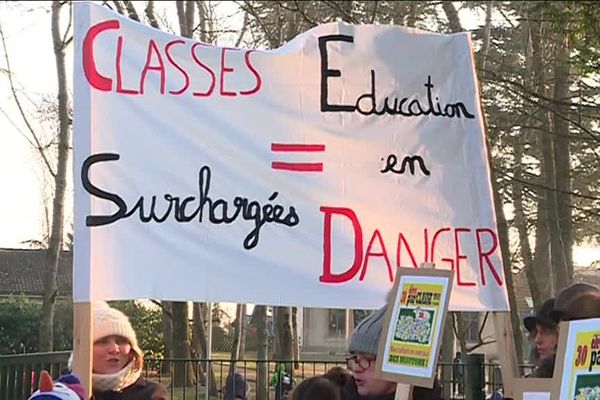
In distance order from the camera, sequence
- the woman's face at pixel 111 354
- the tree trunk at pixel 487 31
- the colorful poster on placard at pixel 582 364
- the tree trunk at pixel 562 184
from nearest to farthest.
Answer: the colorful poster on placard at pixel 582 364, the woman's face at pixel 111 354, the tree trunk at pixel 562 184, the tree trunk at pixel 487 31

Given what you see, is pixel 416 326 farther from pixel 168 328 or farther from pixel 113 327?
pixel 168 328

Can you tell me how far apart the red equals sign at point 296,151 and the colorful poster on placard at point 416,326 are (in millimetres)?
856

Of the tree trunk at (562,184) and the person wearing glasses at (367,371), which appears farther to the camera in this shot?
the tree trunk at (562,184)

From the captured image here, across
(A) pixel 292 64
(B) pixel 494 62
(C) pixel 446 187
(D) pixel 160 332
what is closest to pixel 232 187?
(A) pixel 292 64

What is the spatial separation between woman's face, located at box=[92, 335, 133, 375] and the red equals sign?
3.30 ft

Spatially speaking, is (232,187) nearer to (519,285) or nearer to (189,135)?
(189,135)

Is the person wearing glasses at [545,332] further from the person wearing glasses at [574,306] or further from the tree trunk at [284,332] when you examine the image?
the tree trunk at [284,332]

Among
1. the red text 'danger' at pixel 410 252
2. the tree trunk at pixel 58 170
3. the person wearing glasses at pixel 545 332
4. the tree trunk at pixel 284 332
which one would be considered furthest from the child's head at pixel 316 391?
the tree trunk at pixel 284 332

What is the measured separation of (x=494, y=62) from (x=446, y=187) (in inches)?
348

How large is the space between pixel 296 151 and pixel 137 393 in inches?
49.6

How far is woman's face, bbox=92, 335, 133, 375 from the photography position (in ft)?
11.3

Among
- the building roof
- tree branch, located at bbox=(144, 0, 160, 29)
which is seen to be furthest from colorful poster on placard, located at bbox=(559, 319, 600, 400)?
the building roof

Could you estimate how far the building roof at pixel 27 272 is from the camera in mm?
17375

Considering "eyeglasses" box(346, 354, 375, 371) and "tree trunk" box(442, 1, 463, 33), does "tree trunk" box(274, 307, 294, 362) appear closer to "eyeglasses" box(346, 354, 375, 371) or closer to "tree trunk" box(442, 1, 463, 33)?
"tree trunk" box(442, 1, 463, 33)
